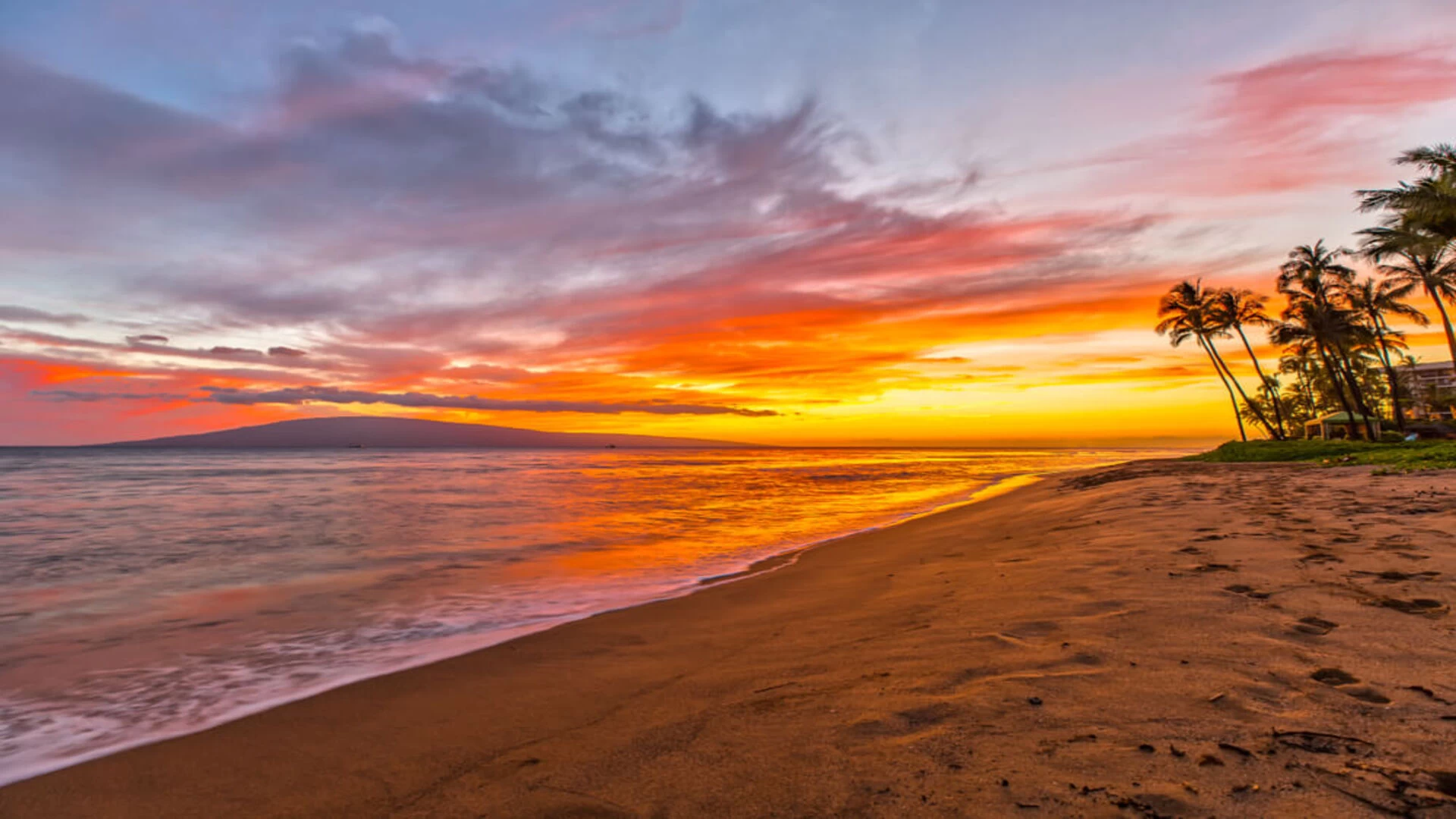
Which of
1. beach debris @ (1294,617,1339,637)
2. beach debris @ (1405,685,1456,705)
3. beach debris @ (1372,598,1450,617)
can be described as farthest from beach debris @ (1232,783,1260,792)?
beach debris @ (1372,598,1450,617)

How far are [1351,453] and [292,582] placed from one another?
3112cm

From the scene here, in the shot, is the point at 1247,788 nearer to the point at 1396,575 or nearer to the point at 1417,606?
the point at 1417,606

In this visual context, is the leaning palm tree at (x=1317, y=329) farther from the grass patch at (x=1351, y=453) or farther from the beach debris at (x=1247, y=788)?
the beach debris at (x=1247, y=788)

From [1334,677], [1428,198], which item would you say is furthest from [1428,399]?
[1334,677]

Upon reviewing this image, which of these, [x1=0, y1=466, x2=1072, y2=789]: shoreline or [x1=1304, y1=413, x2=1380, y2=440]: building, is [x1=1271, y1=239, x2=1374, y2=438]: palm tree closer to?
[x1=1304, y1=413, x2=1380, y2=440]: building

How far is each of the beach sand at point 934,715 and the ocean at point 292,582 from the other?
3.03 feet

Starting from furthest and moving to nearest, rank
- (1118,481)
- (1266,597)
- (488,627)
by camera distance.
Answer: (1118,481) → (488,627) → (1266,597)

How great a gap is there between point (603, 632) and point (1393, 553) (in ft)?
23.0

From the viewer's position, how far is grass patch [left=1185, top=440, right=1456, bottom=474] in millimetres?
14422

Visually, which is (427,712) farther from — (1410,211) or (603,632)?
(1410,211)

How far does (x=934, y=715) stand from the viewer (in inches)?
127

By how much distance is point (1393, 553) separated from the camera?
18.5ft

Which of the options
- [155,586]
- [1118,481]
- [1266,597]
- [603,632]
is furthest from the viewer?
[1118,481]

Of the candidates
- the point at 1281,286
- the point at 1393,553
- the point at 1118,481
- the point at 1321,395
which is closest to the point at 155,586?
the point at 1393,553
